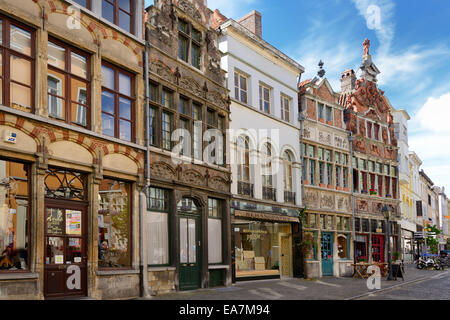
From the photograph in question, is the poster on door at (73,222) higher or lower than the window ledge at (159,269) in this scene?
higher

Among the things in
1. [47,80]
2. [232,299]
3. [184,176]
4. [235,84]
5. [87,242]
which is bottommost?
[232,299]

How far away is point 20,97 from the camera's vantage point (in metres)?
11.5

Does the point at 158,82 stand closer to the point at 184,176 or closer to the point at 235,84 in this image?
the point at 184,176

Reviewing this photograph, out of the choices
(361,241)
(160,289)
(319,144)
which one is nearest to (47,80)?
(160,289)

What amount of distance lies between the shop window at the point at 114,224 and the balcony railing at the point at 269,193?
26.8 feet

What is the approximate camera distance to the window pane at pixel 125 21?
14.8 meters

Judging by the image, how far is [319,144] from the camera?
2622 cm

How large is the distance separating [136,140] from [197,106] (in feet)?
12.7

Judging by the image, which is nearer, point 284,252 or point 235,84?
point 235,84

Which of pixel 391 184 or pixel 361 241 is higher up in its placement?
pixel 391 184

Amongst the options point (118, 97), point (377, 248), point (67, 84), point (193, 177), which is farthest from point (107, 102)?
point (377, 248)

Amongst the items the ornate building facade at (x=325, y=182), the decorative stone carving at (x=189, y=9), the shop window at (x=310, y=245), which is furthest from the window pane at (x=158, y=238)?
the ornate building facade at (x=325, y=182)

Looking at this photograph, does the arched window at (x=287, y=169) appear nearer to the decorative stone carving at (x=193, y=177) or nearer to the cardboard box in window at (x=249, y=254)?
the cardboard box in window at (x=249, y=254)

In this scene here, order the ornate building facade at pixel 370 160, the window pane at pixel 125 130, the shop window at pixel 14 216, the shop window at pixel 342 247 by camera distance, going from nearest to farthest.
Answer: the shop window at pixel 14 216
the window pane at pixel 125 130
the shop window at pixel 342 247
the ornate building facade at pixel 370 160
